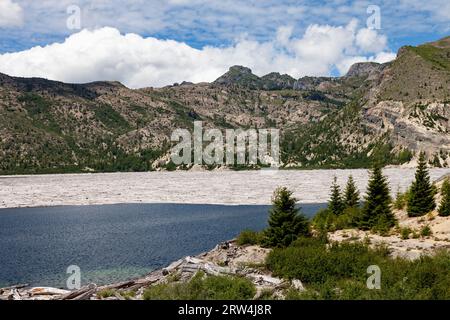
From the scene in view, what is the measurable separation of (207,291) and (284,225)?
19.1m

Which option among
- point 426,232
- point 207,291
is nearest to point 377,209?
point 426,232

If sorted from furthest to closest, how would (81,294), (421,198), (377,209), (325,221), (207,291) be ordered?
(325,221) < (421,198) < (377,209) < (81,294) < (207,291)

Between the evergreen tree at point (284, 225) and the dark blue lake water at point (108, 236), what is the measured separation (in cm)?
1230

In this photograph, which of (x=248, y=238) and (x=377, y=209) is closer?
(x=248, y=238)

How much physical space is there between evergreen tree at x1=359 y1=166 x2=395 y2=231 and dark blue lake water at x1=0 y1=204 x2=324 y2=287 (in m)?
18.4

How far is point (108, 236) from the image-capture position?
67188mm

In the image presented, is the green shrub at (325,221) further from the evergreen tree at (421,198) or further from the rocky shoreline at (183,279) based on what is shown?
the rocky shoreline at (183,279)

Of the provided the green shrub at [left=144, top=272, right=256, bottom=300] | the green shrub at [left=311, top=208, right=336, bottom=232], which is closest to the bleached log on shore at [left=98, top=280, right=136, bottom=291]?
the green shrub at [left=144, top=272, right=256, bottom=300]

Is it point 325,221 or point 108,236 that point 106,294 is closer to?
point 325,221

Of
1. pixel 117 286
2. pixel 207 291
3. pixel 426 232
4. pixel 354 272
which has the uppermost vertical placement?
pixel 207 291

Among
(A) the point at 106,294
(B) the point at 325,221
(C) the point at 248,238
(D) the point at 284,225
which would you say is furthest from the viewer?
(B) the point at 325,221
